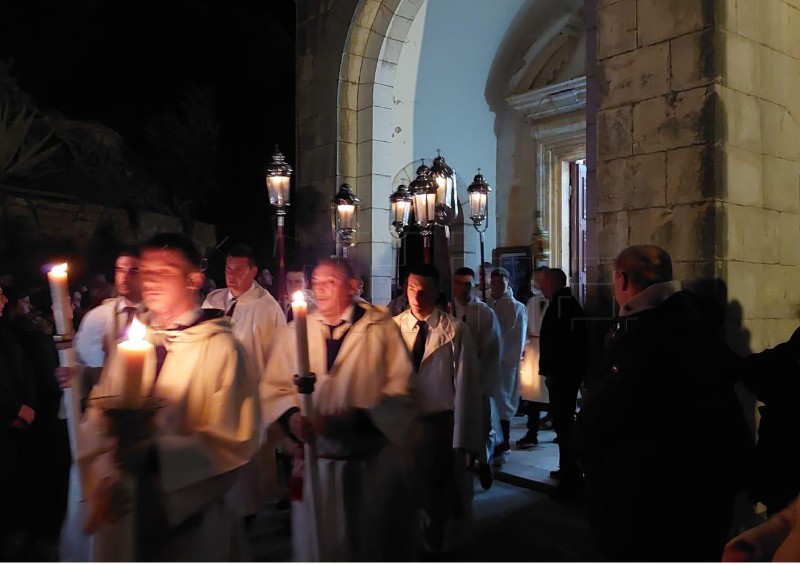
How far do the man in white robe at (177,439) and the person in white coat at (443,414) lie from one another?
180 cm

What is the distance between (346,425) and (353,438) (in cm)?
7

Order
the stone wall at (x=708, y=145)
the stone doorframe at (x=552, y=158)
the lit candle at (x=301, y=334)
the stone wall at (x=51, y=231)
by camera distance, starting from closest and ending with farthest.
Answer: the lit candle at (x=301, y=334) → the stone wall at (x=708, y=145) → the stone wall at (x=51, y=231) → the stone doorframe at (x=552, y=158)

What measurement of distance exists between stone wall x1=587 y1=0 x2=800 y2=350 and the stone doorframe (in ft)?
19.3

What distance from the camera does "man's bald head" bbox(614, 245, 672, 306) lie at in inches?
111

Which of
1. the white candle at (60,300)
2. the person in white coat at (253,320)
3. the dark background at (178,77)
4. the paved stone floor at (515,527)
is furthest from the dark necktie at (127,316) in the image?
the dark background at (178,77)

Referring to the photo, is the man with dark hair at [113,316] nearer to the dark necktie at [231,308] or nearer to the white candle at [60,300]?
the white candle at [60,300]

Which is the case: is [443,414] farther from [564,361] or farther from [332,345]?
[564,361]

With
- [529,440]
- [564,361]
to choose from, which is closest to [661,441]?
[564,361]

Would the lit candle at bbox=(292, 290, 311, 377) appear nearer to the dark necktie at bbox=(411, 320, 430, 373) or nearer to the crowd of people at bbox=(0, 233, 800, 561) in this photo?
the crowd of people at bbox=(0, 233, 800, 561)

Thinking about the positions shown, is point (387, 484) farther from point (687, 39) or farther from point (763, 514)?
point (687, 39)

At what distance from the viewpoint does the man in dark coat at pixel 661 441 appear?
2.56 metres

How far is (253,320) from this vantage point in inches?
185

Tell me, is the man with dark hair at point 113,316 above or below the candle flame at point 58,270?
below

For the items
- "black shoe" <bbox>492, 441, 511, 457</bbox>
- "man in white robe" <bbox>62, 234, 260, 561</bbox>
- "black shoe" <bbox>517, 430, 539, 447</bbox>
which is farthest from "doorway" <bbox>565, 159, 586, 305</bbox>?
"man in white robe" <bbox>62, 234, 260, 561</bbox>
